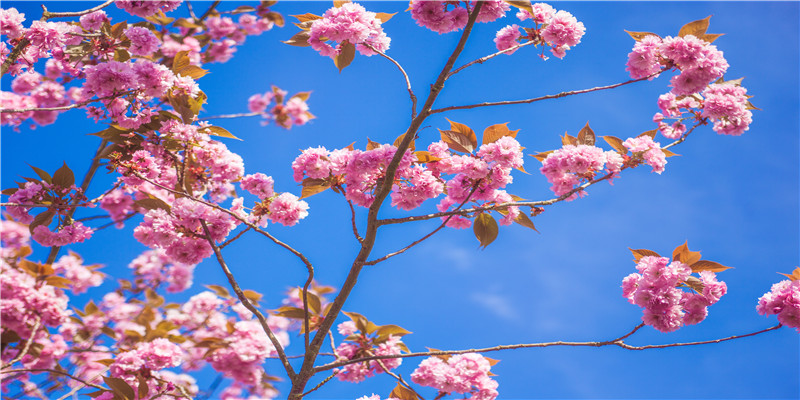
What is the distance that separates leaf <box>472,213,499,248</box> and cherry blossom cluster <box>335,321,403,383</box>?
3.73 ft

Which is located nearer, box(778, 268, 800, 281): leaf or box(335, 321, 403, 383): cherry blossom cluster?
box(778, 268, 800, 281): leaf

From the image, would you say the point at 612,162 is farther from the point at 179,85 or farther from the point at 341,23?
the point at 179,85

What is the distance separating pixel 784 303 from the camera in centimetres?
279

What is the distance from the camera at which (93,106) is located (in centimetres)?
340

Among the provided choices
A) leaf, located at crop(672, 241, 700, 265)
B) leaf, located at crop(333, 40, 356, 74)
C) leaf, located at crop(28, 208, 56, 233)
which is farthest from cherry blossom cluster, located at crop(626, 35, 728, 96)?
leaf, located at crop(28, 208, 56, 233)

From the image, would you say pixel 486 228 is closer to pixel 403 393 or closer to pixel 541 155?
pixel 541 155

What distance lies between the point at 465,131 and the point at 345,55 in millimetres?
842

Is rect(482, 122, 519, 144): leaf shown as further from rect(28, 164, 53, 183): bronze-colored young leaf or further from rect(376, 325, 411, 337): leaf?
rect(28, 164, 53, 183): bronze-colored young leaf

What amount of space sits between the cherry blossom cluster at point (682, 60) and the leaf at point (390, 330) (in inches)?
90.4

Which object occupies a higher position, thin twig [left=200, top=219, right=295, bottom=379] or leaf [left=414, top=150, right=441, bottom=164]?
leaf [left=414, top=150, right=441, bottom=164]

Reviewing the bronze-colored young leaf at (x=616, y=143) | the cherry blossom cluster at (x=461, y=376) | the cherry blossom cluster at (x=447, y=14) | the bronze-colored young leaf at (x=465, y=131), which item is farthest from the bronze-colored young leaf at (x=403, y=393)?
the cherry blossom cluster at (x=447, y=14)

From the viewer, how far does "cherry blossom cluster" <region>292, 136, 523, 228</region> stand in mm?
2559

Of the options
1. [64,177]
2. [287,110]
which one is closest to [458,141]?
[64,177]

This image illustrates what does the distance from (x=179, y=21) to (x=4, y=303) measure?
3.47 meters
